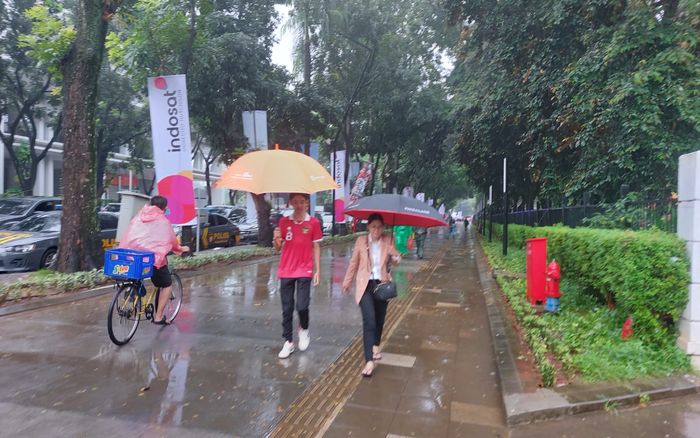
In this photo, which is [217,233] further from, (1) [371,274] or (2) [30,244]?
(1) [371,274]

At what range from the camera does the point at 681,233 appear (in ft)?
16.9

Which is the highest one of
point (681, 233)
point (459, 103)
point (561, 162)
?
point (459, 103)

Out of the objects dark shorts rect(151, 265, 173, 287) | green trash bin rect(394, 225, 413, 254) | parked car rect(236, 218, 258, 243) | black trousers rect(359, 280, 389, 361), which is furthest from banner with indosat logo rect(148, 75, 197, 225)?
parked car rect(236, 218, 258, 243)

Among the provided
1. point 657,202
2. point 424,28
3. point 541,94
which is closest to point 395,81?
point 424,28

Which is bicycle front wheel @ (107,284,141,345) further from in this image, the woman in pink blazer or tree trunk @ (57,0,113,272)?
tree trunk @ (57,0,113,272)

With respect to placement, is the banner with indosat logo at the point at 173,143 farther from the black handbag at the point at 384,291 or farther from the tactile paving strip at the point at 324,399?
the black handbag at the point at 384,291

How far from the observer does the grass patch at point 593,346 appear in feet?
15.5

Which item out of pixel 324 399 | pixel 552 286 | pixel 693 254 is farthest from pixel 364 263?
pixel 552 286

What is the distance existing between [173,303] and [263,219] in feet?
35.4

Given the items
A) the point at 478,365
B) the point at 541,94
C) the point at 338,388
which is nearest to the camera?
the point at 338,388

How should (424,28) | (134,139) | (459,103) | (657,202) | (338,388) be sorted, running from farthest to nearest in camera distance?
(134,139)
(424,28)
(459,103)
(657,202)
(338,388)

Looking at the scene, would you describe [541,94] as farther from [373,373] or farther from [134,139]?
[134,139]

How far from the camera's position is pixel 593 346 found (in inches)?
207

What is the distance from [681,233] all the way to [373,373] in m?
3.49
